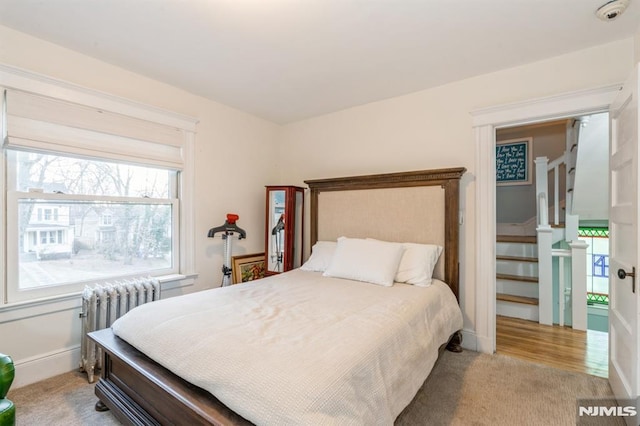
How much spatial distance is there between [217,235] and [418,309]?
2305 mm

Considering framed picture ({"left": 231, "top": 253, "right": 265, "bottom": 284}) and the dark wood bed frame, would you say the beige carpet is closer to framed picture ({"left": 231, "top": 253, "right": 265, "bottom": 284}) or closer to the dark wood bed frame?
the dark wood bed frame

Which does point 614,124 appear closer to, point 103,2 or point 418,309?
point 418,309

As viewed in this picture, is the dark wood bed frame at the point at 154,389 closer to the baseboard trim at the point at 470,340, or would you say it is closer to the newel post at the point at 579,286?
the baseboard trim at the point at 470,340

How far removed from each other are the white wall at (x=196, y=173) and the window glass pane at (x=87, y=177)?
0.42 meters

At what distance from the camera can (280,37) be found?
2129mm

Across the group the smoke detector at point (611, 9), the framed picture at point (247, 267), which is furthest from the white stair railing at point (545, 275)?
the framed picture at point (247, 267)

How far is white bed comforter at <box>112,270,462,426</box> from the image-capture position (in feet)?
3.55

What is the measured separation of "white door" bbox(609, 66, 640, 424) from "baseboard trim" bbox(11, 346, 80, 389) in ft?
12.0

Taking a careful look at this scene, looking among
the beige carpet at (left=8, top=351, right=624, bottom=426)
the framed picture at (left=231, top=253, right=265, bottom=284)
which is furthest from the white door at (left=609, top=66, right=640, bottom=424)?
the framed picture at (left=231, top=253, right=265, bottom=284)

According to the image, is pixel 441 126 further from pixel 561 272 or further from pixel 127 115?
pixel 127 115

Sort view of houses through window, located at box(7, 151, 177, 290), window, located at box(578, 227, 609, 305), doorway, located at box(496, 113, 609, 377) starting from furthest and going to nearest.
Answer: window, located at box(578, 227, 609, 305) < doorway, located at box(496, 113, 609, 377) < view of houses through window, located at box(7, 151, 177, 290)

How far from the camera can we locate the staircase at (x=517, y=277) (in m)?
3.59

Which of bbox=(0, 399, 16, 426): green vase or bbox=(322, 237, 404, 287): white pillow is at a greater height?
bbox=(322, 237, 404, 287): white pillow

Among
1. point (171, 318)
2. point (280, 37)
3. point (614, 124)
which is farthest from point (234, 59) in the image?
point (614, 124)
